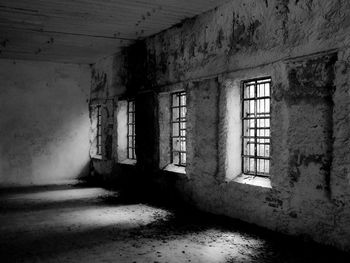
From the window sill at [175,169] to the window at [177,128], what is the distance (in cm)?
12

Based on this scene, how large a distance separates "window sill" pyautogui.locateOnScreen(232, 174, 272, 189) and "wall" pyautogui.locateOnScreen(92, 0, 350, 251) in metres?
0.06

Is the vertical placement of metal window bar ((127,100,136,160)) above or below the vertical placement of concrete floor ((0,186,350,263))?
above

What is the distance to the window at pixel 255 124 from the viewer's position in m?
5.53

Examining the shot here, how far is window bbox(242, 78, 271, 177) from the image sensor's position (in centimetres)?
553

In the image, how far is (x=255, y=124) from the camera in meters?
5.62

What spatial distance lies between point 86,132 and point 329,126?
8974 millimetres

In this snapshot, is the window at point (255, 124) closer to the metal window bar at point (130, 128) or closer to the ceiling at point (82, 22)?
the ceiling at point (82, 22)

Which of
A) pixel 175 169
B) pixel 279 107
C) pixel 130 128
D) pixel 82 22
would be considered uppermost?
pixel 82 22

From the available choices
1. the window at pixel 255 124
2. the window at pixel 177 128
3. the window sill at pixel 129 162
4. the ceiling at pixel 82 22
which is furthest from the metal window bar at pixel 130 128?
the window at pixel 255 124

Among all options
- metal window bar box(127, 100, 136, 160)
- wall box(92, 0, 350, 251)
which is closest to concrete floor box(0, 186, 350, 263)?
wall box(92, 0, 350, 251)

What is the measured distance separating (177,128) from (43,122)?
540 cm

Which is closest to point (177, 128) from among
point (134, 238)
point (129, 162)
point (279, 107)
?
point (129, 162)

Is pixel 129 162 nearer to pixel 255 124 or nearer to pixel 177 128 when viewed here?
pixel 177 128

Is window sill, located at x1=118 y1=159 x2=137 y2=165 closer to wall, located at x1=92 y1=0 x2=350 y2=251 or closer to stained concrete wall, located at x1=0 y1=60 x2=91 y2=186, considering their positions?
wall, located at x1=92 y1=0 x2=350 y2=251
